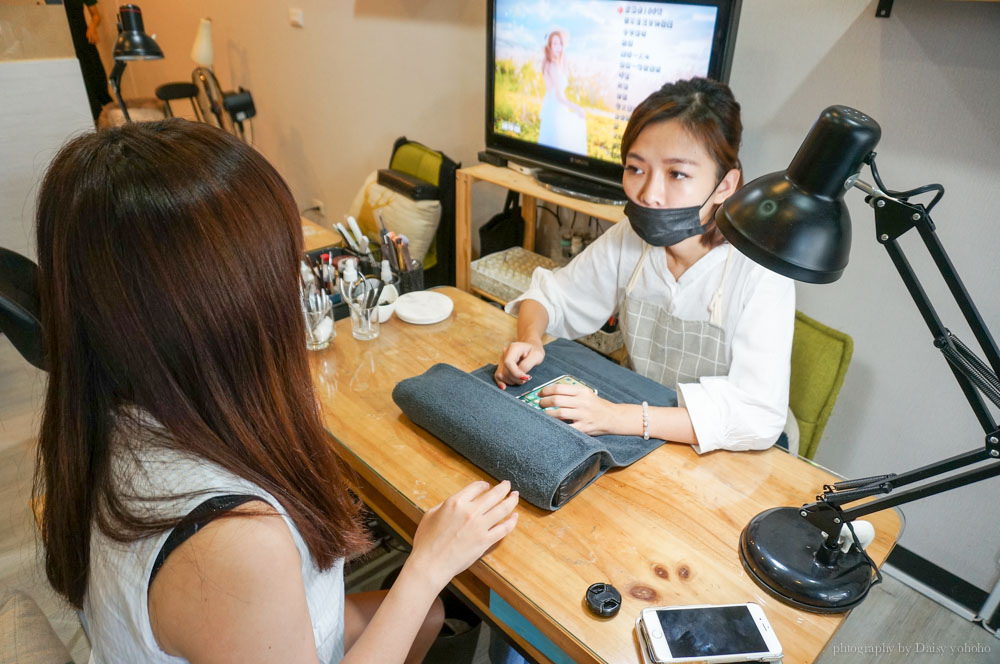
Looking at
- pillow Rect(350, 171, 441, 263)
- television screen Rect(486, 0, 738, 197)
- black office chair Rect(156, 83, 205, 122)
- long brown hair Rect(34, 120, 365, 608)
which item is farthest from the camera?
black office chair Rect(156, 83, 205, 122)

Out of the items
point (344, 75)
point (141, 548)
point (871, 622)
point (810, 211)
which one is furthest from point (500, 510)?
point (344, 75)

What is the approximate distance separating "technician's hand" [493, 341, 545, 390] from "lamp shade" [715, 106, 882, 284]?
1.63ft

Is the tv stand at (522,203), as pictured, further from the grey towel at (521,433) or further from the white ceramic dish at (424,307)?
the grey towel at (521,433)

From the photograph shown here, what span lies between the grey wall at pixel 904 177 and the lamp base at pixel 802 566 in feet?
3.25

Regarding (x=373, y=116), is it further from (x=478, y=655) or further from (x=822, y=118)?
(x=822, y=118)

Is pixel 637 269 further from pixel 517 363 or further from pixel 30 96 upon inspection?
pixel 30 96

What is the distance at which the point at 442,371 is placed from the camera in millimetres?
1028

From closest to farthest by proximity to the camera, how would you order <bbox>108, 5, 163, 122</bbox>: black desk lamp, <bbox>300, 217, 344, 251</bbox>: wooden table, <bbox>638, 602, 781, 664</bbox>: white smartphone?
<bbox>638, 602, 781, 664</bbox>: white smartphone
<bbox>300, 217, 344, 251</bbox>: wooden table
<bbox>108, 5, 163, 122</bbox>: black desk lamp

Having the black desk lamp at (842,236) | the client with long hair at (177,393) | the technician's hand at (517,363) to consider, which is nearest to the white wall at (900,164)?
the black desk lamp at (842,236)

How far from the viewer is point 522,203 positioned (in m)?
2.27

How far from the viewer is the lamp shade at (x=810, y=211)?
62 cm

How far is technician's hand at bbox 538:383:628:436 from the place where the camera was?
97cm

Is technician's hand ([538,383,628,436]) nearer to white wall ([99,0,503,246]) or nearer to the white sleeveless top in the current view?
the white sleeveless top

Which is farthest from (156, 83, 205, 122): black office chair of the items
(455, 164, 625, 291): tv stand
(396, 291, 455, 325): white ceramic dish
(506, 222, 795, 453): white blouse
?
(506, 222, 795, 453): white blouse
